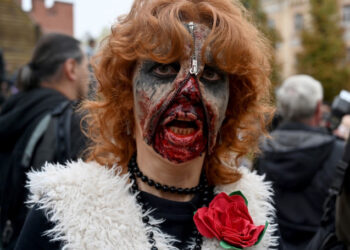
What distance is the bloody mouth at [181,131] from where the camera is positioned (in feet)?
4.76

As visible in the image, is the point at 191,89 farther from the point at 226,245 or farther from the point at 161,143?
the point at 226,245

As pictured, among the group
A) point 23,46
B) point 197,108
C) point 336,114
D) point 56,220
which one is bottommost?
point 23,46

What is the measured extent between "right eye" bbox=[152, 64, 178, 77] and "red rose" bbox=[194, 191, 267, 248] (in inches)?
20.7

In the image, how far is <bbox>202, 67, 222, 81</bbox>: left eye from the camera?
1.52 metres

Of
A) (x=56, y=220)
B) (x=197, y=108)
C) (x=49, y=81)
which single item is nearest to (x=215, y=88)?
(x=197, y=108)

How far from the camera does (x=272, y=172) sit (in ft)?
10.2

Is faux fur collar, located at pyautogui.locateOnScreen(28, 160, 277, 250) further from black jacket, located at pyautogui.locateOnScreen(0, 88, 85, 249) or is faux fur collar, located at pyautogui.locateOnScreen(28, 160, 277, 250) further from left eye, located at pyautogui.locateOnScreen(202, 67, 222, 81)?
black jacket, located at pyautogui.locateOnScreen(0, 88, 85, 249)

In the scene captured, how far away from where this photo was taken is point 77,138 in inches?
98.0

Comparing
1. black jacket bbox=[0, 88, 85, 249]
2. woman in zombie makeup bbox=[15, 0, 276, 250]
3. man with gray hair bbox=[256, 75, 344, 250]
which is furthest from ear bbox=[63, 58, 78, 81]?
man with gray hair bbox=[256, 75, 344, 250]

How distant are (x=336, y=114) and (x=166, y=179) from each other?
8.03 ft

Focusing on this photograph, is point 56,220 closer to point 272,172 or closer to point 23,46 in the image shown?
point 272,172

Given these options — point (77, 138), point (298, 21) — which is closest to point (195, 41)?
point (77, 138)

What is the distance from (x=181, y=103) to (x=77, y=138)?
1.22 metres

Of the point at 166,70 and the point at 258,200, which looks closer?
the point at 166,70
